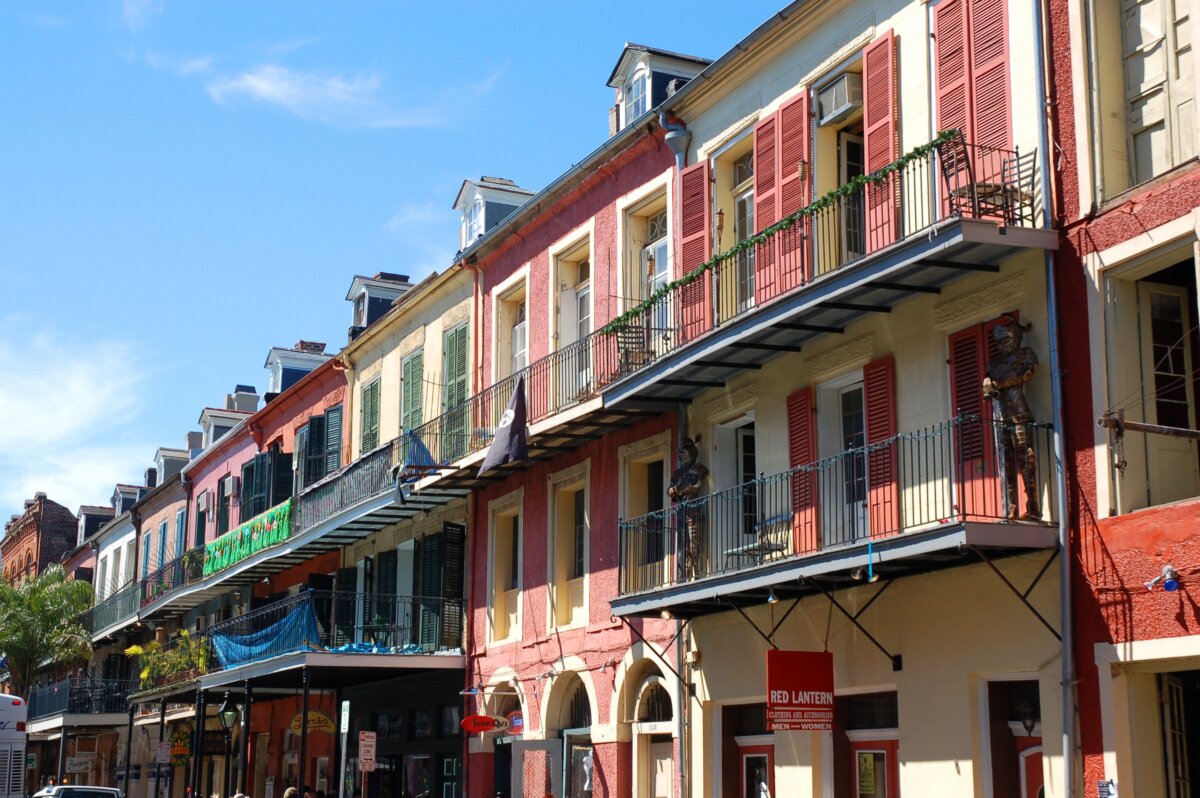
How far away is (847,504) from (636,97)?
27.7 feet

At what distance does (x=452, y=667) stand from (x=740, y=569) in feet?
30.9

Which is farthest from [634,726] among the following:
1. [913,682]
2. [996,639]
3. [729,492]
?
[996,639]

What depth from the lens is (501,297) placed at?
2480cm

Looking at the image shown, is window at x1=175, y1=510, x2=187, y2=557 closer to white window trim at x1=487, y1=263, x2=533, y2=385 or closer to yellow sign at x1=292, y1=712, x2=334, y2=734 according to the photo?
yellow sign at x1=292, y1=712, x2=334, y2=734

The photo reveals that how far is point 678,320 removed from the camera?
742 inches

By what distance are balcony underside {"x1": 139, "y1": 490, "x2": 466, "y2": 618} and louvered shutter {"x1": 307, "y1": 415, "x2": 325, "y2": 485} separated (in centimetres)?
163

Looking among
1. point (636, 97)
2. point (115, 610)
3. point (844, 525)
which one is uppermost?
point (636, 97)

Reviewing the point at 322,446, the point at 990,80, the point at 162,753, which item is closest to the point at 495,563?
the point at 322,446

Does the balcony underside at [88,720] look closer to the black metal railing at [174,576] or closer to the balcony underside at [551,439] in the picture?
the black metal railing at [174,576]

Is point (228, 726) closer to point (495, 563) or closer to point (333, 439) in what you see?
point (333, 439)

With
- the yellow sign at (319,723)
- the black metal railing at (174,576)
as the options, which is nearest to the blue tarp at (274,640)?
the yellow sign at (319,723)

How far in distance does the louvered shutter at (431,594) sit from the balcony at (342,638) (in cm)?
2

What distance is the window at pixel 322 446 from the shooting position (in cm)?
3103

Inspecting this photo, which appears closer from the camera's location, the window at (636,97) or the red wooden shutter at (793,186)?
the red wooden shutter at (793,186)
